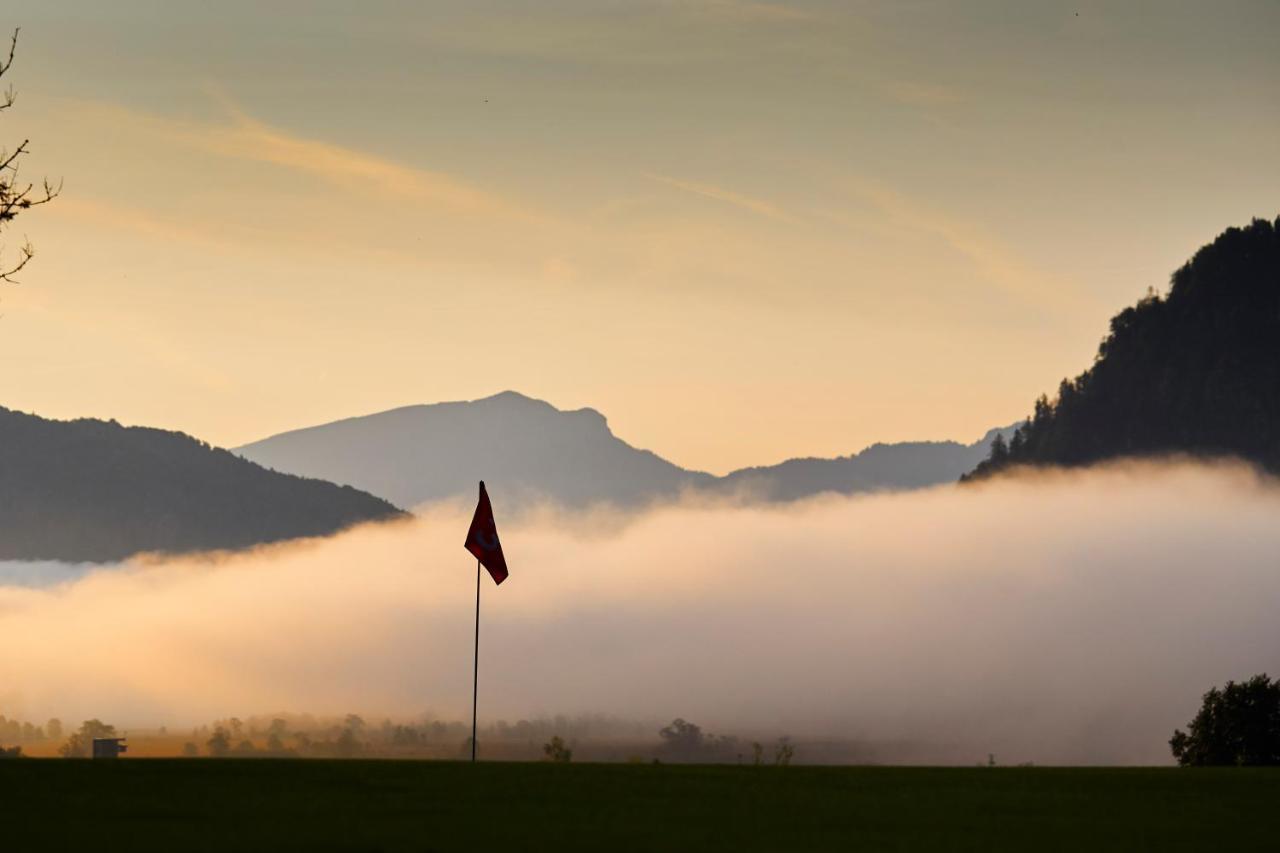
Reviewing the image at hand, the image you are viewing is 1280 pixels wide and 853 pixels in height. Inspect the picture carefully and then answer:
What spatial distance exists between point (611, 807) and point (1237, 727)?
8359 cm

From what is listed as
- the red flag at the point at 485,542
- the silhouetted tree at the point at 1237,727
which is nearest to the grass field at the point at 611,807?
the red flag at the point at 485,542

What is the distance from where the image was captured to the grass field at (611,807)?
1096 inches

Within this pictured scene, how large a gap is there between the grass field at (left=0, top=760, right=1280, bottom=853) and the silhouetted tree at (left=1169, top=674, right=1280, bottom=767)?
69.0m

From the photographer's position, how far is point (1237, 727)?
352ft

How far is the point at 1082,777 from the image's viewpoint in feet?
132

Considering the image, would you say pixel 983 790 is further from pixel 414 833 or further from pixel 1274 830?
pixel 414 833

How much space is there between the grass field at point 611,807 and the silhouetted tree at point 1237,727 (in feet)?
226

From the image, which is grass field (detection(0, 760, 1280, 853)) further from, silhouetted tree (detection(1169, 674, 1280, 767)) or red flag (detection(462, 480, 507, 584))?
silhouetted tree (detection(1169, 674, 1280, 767))

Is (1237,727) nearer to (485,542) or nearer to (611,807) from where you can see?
(485,542)

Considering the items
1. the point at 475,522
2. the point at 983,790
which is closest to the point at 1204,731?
the point at 475,522

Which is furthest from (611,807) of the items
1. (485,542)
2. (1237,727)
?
(1237,727)

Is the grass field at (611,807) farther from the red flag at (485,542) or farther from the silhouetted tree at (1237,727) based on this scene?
the silhouetted tree at (1237,727)

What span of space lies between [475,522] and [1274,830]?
28.4 metres

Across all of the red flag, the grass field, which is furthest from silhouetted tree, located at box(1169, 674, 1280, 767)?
the grass field
